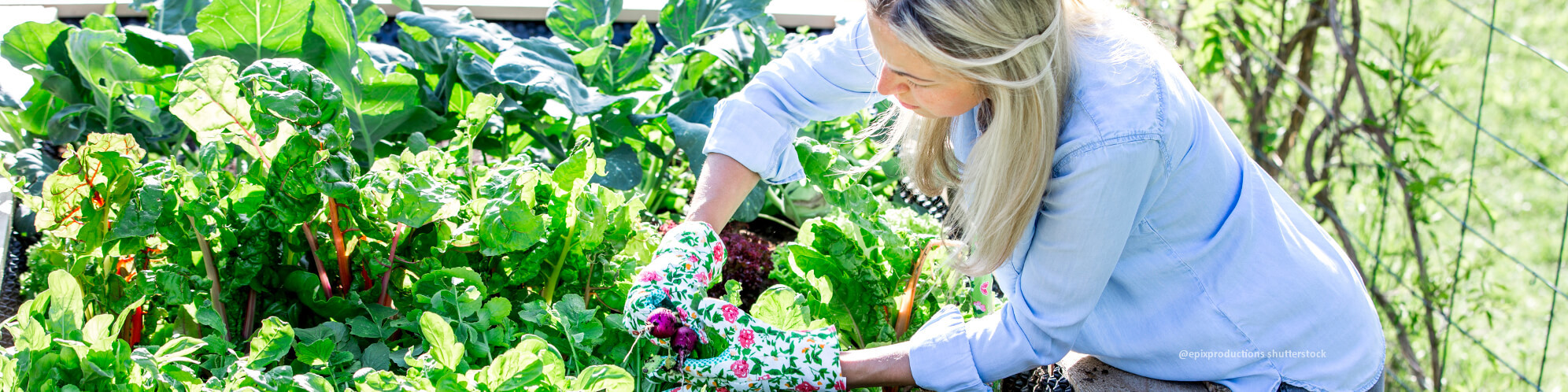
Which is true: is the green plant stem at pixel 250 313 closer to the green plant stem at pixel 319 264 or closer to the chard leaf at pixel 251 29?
the green plant stem at pixel 319 264

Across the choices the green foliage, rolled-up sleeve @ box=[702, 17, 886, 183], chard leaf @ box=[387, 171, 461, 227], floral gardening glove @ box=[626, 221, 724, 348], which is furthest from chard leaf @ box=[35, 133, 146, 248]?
rolled-up sleeve @ box=[702, 17, 886, 183]

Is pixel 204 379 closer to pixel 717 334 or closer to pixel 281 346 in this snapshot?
pixel 281 346

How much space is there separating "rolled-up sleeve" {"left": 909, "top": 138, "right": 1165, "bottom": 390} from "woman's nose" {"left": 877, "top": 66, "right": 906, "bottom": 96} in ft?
0.55

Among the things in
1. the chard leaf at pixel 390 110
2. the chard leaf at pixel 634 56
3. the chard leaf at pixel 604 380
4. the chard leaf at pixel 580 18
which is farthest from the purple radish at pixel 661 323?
the chard leaf at pixel 580 18

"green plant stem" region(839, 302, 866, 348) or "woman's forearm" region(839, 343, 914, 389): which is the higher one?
"woman's forearm" region(839, 343, 914, 389)

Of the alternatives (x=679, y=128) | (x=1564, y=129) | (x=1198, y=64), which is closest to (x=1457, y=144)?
(x=1564, y=129)

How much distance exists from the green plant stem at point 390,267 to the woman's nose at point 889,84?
1.71 feet

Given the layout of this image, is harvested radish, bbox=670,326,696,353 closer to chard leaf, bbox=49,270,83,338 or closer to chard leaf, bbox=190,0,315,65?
chard leaf, bbox=49,270,83,338

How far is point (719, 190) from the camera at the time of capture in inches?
49.3

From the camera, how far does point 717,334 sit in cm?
107

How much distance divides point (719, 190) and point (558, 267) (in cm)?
23

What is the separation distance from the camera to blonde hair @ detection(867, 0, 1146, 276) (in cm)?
88

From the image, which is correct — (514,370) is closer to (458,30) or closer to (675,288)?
(675,288)

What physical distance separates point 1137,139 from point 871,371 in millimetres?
361
